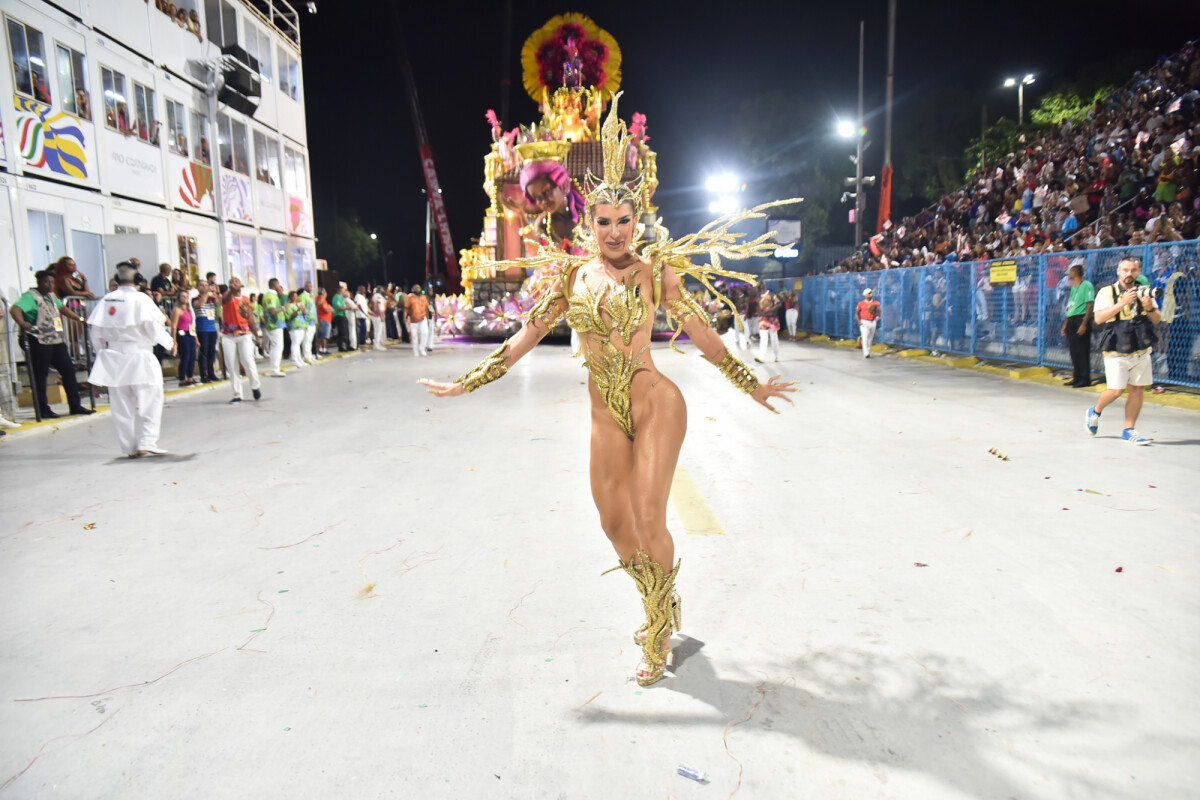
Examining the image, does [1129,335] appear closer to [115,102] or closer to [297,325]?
[297,325]

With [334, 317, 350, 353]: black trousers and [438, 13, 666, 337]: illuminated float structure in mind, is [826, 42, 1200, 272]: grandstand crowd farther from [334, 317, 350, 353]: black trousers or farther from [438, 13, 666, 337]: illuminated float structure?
[334, 317, 350, 353]: black trousers

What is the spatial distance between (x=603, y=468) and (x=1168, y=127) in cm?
1612

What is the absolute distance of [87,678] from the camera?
3.31 m

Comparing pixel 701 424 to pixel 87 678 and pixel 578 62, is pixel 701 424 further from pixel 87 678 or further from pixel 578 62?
pixel 578 62

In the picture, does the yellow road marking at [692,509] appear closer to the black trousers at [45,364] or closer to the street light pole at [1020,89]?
the black trousers at [45,364]

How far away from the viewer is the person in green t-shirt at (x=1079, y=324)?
37.0 ft

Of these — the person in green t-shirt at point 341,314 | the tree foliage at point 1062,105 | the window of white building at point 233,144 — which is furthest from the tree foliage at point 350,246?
the tree foliage at point 1062,105

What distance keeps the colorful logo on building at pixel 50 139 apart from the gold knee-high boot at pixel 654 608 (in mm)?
17054

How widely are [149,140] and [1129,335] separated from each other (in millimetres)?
21794

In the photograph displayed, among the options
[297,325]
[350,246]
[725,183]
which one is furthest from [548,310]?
[350,246]

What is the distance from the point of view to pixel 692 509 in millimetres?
5723

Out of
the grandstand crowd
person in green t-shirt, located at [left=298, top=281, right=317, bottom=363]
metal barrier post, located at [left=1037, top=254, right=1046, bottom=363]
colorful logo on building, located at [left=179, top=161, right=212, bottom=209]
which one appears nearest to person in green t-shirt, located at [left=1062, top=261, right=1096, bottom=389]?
metal barrier post, located at [left=1037, top=254, right=1046, bottom=363]

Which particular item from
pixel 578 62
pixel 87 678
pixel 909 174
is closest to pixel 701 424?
pixel 87 678

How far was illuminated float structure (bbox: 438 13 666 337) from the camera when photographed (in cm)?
2833
